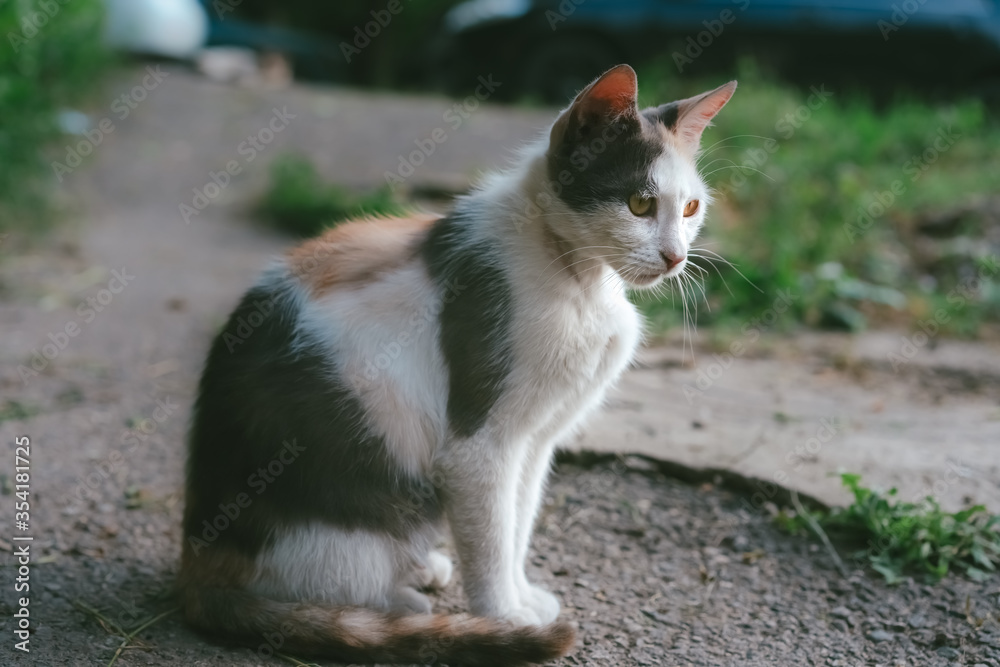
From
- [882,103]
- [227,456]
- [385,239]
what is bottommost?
[227,456]

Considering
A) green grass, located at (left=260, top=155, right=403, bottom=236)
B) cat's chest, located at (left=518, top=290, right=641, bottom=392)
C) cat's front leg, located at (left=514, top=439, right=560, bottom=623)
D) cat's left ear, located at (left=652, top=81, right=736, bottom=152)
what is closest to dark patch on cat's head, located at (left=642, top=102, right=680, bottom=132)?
cat's left ear, located at (left=652, top=81, right=736, bottom=152)

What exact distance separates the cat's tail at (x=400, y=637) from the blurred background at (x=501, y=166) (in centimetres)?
23

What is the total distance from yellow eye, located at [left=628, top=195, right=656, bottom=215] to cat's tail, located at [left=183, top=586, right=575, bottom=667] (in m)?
1.07

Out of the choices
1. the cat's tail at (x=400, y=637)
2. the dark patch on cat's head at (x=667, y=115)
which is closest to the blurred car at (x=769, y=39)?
the dark patch on cat's head at (x=667, y=115)

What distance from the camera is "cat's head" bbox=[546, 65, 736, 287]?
7.68 ft

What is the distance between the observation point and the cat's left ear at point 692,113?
250 centimetres

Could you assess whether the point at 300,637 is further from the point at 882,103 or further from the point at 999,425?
the point at 882,103

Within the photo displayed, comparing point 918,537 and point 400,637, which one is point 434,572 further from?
point 918,537

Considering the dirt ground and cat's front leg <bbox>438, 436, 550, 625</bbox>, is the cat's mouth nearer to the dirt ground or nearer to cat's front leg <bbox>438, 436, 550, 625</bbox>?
cat's front leg <bbox>438, 436, 550, 625</bbox>

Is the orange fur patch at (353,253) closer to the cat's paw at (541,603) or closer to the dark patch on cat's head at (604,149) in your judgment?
the dark patch on cat's head at (604,149)

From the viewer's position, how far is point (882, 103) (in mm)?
8914

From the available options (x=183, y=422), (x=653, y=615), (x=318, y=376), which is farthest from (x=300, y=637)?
(x=183, y=422)

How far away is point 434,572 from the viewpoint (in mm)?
2812

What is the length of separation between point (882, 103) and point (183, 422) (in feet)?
24.7
